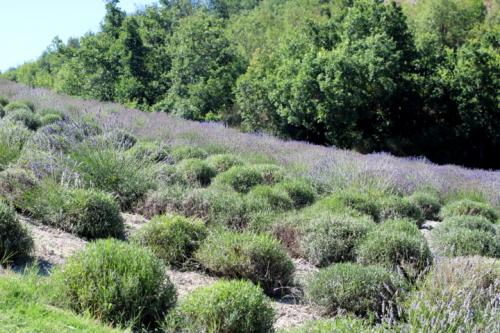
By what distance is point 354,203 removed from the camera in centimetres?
784

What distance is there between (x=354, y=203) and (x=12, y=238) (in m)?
4.50

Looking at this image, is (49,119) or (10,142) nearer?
(10,142)

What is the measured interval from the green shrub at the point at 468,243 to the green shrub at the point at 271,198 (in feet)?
6.78

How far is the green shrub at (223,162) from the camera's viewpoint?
33.4 feet

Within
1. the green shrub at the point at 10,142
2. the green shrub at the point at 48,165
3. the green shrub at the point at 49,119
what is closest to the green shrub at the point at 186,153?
the green shrub at the point at 10,142

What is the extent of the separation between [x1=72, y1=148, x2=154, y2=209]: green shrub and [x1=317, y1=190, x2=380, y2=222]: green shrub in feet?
8.15

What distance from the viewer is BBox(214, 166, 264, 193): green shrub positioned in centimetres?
879

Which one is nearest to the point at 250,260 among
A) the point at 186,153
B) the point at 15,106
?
the point at 186,153

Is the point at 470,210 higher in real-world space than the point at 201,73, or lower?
lower

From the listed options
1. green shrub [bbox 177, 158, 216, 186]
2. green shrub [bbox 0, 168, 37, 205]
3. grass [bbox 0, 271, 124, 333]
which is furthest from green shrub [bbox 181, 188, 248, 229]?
grass [bbox 0, 271, 124, 333]

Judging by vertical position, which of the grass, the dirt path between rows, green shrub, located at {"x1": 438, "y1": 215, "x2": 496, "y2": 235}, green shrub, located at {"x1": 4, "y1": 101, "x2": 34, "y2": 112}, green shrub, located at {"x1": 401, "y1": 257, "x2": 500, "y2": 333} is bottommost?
the dirt path between rows

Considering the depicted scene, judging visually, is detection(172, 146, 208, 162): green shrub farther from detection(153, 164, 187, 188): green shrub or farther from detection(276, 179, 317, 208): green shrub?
detection(276, 179, 317, 208): green shrub

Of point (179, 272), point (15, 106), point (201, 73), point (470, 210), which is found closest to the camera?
point (179, 272)

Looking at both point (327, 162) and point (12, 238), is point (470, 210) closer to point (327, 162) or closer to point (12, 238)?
point (327, 162)
